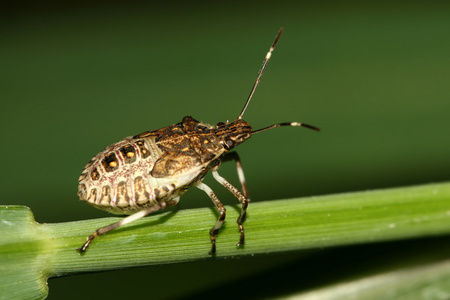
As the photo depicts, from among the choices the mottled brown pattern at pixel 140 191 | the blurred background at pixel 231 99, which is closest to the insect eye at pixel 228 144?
the blurred background at pixel 231 99

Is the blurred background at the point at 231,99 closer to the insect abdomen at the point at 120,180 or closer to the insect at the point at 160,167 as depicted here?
the insect at the point at 160,167

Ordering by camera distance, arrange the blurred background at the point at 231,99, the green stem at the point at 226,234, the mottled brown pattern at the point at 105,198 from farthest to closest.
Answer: the blurred background at the point at 231,99 → the mottled brown pattern at the point at 105,198 → the green stem at the point at 226,234

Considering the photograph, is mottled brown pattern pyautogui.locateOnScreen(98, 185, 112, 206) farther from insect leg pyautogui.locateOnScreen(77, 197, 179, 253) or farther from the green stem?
the green stem

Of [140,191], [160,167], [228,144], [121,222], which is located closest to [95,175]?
[140,191]

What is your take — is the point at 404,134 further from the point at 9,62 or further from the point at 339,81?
the point at 9,62

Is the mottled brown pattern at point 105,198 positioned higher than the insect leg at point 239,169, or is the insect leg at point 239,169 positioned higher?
the mottled brown pattern at point 105,198

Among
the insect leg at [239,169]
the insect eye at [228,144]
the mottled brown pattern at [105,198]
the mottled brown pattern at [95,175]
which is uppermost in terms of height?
the mottled brown pattern at [95,175]

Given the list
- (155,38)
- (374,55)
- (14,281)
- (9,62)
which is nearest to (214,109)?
(155,38)
